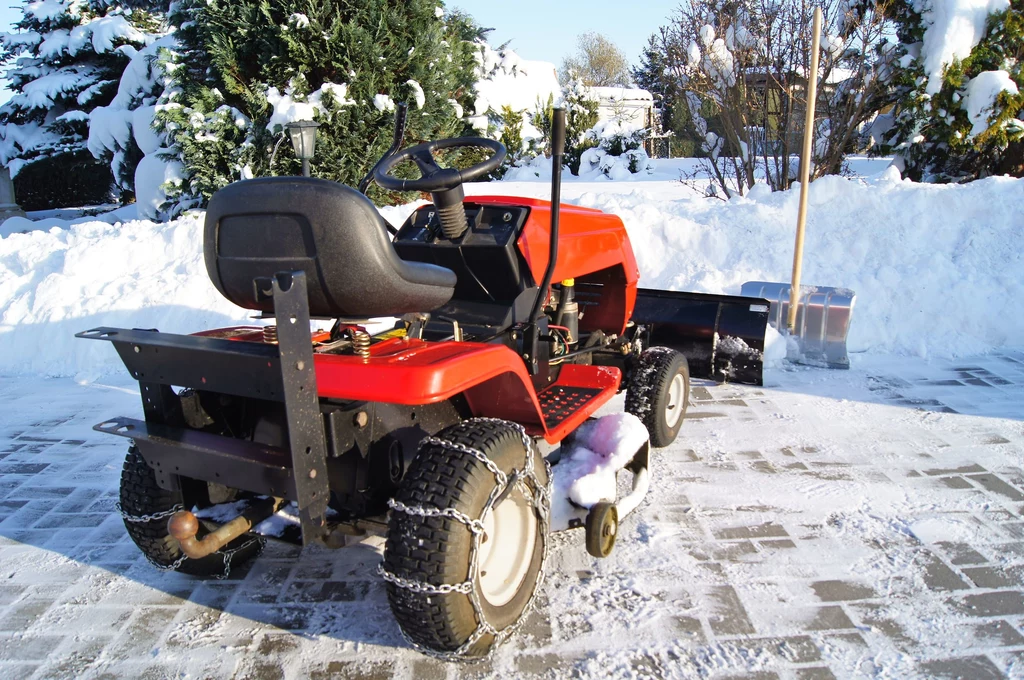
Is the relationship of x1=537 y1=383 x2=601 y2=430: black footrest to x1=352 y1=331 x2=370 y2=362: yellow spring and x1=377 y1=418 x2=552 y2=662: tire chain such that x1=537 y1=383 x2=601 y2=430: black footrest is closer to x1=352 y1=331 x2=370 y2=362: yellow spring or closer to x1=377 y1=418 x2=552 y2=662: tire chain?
x1=377 y1=418 x2=552 y2=662: tire chain

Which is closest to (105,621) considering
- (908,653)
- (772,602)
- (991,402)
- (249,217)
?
(249,217)

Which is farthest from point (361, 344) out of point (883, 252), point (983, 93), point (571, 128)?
point (571, 128)

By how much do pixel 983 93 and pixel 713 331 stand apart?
5.92 meters

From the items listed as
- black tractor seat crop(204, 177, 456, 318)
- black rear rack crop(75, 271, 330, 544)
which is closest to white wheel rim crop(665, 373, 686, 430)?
black tractor seat crop(204, 177, 456, 318)

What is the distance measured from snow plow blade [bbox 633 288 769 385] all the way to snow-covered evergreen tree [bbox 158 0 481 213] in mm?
4526

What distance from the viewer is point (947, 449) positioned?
3.67m

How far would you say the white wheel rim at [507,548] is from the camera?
7.27ft

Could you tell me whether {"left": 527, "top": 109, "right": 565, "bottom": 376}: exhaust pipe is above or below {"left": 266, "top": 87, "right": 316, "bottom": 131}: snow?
below

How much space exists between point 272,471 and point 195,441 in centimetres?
30

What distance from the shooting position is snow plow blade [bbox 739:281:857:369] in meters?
4.97

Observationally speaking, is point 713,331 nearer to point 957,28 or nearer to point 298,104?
point 298,104

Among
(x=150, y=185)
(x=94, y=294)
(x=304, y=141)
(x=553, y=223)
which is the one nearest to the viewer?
(x=553, y=223)

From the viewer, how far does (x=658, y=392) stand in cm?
356

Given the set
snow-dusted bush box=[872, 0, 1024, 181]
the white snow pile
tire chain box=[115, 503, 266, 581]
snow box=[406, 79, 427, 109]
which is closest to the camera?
tire chain box=[115, 503, 266, 581]
